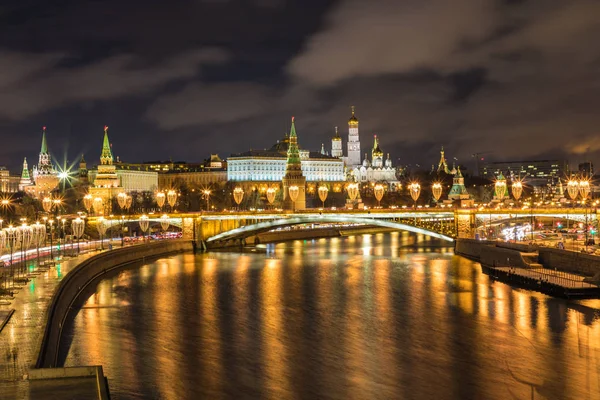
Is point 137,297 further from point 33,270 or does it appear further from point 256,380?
point 256,380

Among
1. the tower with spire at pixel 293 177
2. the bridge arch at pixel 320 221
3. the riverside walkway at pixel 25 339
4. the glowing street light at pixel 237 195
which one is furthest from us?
the tower with spire at pixel 293 177

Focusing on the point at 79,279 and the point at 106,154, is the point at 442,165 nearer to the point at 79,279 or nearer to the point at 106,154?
the point at 106,154

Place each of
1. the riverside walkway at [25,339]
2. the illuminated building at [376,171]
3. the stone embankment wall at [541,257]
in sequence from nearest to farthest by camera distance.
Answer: the riverside walkway at [25,339] → the stone embankment wall at [541,257] → the illuminated building at [376,171]

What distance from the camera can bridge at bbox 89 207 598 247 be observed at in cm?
4444

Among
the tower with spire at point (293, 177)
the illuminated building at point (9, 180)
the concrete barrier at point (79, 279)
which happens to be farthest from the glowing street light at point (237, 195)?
the illuminated building at point (9, 180)

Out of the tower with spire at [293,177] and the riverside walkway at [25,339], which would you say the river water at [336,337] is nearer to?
the riverside walkway at [25,339]

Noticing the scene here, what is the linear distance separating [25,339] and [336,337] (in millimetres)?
8440

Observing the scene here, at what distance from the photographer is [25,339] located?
651 inches

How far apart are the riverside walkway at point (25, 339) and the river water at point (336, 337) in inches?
51.6

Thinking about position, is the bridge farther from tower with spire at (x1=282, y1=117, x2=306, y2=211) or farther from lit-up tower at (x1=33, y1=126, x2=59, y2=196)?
lit-up tower at (x1=33, y1=126, x2=59, y2=196)

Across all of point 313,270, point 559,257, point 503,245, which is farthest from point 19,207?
point 559,257

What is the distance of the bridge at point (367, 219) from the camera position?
4444 cm

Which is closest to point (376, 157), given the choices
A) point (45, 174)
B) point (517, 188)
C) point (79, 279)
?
point (45, 174)

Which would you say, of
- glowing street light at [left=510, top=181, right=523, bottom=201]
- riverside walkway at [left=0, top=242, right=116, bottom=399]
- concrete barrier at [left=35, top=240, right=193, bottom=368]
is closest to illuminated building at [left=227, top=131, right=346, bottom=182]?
glowing street light at [left=510, top=181, right=523, bottom=201]
